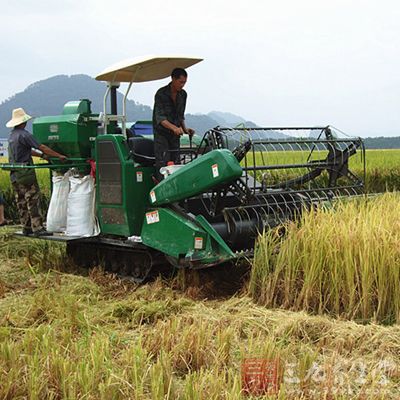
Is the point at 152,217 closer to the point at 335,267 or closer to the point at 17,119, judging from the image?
the point at 335,267

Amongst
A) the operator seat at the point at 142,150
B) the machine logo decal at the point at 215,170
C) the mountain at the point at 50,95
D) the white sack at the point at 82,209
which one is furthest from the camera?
the mountain at the point at 50,95

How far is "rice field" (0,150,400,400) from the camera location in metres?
3.31

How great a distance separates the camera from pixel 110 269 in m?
7.02

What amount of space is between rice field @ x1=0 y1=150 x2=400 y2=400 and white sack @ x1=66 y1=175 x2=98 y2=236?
51 centimetres

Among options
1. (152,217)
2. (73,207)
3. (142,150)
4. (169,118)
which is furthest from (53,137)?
(152,217)

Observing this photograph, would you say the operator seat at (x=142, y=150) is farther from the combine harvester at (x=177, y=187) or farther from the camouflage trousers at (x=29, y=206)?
the camouflage trousers at (x=29, y=206)

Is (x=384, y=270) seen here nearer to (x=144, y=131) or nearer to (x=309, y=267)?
(x=309, y=267)

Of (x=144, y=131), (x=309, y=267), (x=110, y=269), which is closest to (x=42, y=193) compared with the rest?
(x=144, y=131)

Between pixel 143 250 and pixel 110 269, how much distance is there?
0.77m

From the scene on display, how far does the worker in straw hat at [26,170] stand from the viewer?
736 cm

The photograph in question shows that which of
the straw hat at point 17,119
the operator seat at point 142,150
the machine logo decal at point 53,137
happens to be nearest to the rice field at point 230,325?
the operator seat at point 142,150

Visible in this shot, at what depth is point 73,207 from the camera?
702cm

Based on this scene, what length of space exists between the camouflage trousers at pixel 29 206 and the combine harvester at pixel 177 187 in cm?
38

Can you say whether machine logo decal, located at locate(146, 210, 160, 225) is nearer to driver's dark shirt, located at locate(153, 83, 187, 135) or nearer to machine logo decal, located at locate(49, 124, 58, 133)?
driver's dark shirt, located at locate(153, 83, 187, 135)
